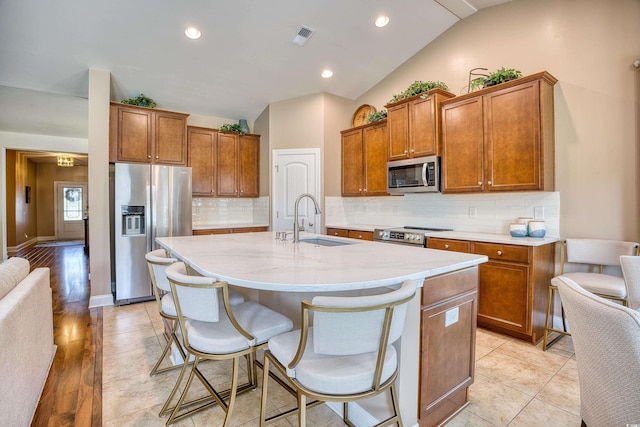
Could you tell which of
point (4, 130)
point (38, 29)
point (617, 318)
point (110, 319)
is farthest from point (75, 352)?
point (4, 130)

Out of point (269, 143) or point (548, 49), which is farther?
point (269, 143)

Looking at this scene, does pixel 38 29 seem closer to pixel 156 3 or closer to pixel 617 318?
pixel 156 3

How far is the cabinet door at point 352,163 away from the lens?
15.6 ft

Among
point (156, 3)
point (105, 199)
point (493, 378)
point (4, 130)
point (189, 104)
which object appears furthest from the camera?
point (4, 130)

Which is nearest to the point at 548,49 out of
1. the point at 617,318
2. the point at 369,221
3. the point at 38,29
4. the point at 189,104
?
the point at 369,221

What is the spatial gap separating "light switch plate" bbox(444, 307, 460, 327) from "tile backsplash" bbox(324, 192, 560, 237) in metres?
2.09

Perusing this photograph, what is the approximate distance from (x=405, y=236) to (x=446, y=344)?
208 centimetres

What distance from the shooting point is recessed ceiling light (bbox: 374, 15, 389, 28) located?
3612 millimetres

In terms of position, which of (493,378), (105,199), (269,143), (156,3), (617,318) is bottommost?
(493,378)

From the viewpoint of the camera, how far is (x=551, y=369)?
7.64 feet

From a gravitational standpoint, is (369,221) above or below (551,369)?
above

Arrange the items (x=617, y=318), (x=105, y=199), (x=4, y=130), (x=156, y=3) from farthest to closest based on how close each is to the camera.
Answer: (x=4, y=130), (x=105, y=199), (x=156, y=3), (x=617, y=318)

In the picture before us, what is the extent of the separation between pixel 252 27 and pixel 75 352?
3589 millimetres

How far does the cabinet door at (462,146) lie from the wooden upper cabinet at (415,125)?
11cm
